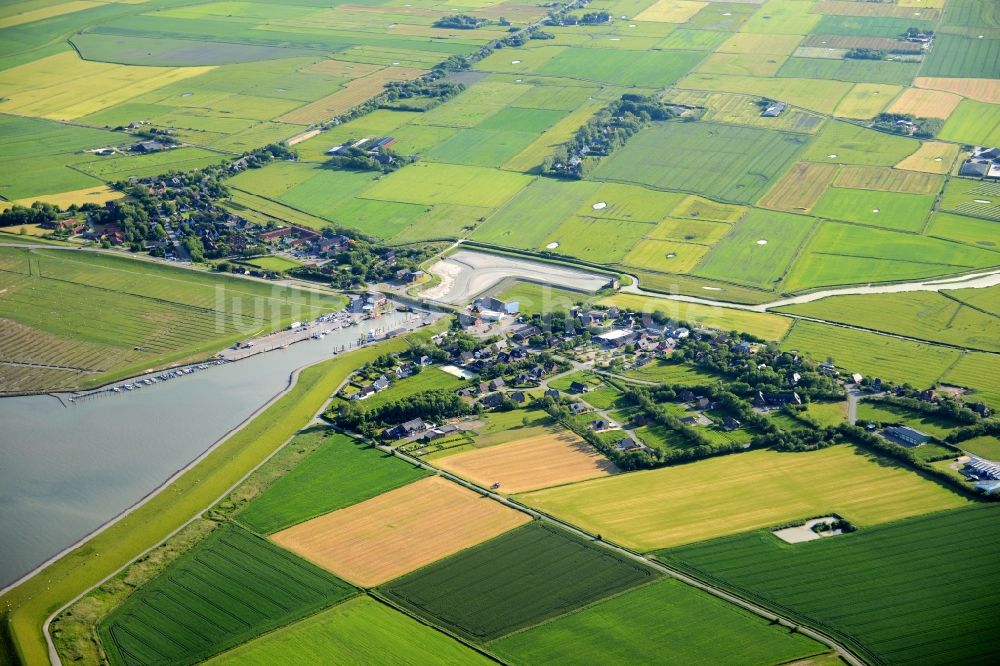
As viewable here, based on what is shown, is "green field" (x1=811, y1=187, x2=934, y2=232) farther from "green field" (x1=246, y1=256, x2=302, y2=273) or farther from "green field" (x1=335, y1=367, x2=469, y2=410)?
"green field" (x1=246, y1=256, x2=302, y2=273)

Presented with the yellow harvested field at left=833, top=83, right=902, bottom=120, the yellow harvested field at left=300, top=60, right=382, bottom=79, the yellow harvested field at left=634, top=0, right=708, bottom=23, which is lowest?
the yellow harvested field at left=300, top=60, right=382, bottom=79

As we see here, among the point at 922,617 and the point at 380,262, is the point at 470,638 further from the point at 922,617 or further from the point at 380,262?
the point at 380,262

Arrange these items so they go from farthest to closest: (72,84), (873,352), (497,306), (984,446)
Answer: (72,84) < (497,306) < (873,352) < (984,446)

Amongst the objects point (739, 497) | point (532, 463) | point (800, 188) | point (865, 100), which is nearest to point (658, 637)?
point (739, 497)

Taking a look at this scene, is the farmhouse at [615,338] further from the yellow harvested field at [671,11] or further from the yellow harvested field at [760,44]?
the yellow harvested field at [671,11]

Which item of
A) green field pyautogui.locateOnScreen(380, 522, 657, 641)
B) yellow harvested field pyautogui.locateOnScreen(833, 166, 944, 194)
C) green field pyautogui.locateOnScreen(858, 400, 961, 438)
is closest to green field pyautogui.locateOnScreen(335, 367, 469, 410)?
green field pyautogui.locateOnScreen(380, 522, 657, 641)

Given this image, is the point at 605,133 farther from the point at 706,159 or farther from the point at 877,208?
the point at 877,208

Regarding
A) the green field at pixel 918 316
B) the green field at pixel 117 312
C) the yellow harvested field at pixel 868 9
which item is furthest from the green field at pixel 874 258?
the yellow harvested field at pixel 868 9

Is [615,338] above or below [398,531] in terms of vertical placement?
above
